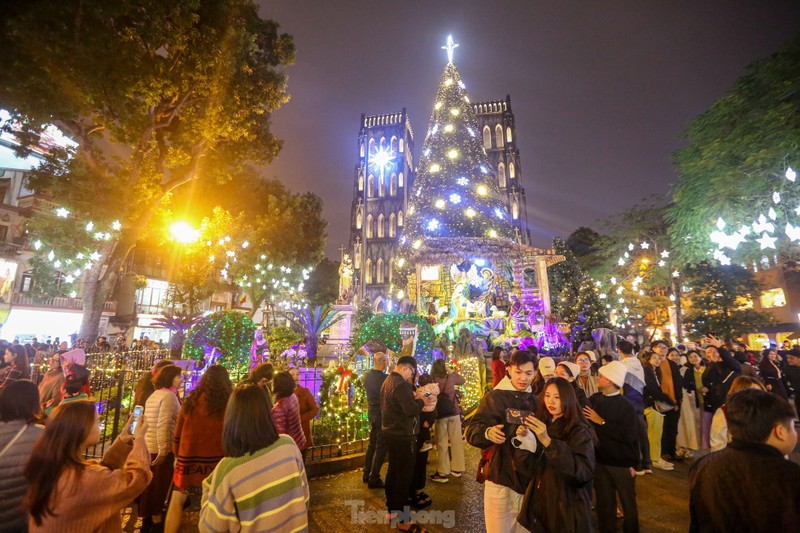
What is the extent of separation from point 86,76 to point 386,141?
48.0 metres

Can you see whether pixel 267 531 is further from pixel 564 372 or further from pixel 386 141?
pixel 386 141

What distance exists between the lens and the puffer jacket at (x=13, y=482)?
7.04 feet

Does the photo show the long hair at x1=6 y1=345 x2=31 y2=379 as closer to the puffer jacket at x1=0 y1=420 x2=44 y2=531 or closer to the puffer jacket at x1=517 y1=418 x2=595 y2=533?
the puffer jacket at x1=0 y1=420 x2=44 y2=531

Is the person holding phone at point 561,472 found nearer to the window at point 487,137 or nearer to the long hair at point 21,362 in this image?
the long hair at point 21,362

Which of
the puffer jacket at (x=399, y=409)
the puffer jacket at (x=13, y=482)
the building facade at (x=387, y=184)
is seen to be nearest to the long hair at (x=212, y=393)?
the puffer jacket at (x=13, y=482)

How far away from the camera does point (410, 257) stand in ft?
74.7

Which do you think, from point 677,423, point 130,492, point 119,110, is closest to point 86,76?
point 119,110

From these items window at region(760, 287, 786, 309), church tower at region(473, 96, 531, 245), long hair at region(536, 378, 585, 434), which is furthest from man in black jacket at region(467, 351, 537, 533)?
church tower at region(473, 96, 531, 245)

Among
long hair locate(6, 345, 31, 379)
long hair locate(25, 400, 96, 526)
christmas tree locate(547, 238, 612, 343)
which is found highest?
christmas tree locate(547, 238, 612, 343)

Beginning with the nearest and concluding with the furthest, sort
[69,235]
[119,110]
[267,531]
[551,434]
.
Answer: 1. [267,531]
2. [551,434]
3. [119,110]
4. [69,235]

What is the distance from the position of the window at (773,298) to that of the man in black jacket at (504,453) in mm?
31260

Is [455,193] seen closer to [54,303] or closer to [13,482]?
[13,482]

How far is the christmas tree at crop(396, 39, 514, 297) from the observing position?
20500 mm

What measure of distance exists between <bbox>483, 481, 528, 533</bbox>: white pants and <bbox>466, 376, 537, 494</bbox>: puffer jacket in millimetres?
61
